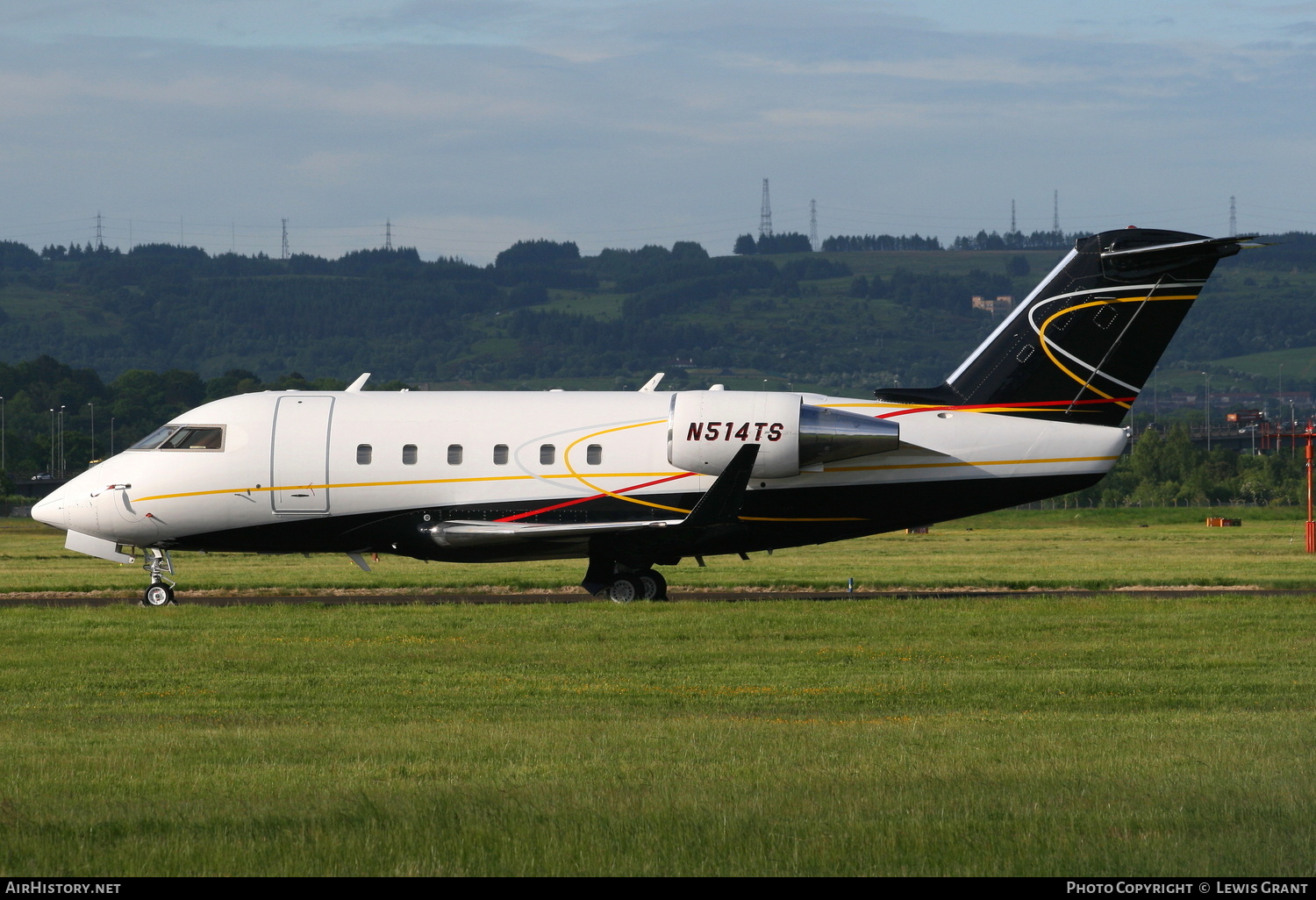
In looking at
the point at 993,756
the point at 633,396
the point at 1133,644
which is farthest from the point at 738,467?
the point at 993,756

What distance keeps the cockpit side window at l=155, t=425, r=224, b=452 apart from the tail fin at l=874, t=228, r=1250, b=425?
13.0m

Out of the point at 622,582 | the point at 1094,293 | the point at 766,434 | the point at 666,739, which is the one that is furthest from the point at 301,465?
the point at 666,739

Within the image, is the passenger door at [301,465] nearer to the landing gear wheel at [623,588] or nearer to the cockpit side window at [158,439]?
the cockpit side window at [158,439]

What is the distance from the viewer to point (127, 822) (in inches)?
411

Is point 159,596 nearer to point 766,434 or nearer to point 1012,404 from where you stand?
point 766,434

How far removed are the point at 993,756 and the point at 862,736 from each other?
155 cm

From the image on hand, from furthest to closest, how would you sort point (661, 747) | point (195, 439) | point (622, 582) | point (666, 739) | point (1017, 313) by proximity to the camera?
point (195, 439) < point (622, 582) < point (1017, 313) < point (666, 739) < point (661, 747)

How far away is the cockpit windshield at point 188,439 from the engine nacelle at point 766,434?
908cm

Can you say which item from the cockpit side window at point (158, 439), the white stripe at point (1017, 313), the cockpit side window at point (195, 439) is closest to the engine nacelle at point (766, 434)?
the white stripe at point (1017, 313)

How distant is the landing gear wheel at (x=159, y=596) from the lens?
98.0ft

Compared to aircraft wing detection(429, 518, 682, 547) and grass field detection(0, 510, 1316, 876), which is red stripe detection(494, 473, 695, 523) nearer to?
aircraft wing detection(429, 518, 682, 547)

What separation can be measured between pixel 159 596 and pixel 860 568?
19569 mm

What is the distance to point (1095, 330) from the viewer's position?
2905cm
